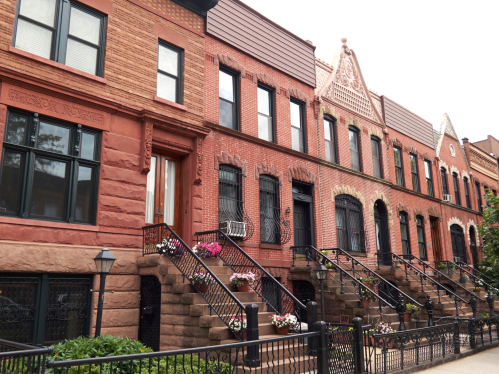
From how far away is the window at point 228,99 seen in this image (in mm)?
14469

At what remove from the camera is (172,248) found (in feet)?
33.3

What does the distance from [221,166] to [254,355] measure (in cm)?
732

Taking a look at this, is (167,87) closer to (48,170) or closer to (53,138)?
(53,138)

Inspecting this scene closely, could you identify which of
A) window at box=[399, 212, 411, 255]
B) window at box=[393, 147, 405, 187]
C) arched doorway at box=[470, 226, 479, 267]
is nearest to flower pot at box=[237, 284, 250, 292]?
window at box=[399, 212, 411, 255]

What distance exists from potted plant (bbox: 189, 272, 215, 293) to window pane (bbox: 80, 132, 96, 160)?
3979 millimetres

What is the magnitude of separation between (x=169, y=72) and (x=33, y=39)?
389cm

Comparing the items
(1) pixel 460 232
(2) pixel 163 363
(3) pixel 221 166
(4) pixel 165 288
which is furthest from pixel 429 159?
(2) pixel 163 363

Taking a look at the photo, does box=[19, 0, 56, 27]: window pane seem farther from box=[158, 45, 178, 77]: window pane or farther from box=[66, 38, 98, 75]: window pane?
box=[158, 45, 178, 77]: window pane

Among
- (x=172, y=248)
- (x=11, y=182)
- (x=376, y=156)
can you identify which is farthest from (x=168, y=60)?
(x=376, y=156)

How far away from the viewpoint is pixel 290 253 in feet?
49.3

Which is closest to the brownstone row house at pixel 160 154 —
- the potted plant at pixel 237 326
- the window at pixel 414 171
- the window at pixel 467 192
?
the potted plant at pixel 237 326

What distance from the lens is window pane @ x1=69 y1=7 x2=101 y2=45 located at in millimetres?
10883

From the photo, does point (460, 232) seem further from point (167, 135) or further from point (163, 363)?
point (163, 363)

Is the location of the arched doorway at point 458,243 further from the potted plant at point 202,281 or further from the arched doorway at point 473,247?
the potted plant at point 202,281
